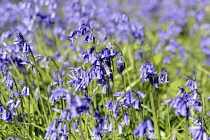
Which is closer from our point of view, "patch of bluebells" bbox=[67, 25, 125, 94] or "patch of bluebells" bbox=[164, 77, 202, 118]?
"patch of bluebells" bbox=[164, 77, 202, 118]

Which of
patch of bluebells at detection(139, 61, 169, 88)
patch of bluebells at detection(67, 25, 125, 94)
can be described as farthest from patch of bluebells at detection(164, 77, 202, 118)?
patch of bluebells at detection(67, 25, 125, 94)

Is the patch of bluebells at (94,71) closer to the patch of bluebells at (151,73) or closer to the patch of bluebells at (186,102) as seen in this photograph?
the patch of bluebells at (151,73)

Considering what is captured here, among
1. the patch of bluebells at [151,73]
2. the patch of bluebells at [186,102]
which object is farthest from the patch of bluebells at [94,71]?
the patch of bluebells at [186,102]

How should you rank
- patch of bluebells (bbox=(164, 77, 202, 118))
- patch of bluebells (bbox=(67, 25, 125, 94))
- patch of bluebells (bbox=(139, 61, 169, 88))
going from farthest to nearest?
patch of bluebells (bbox=(139, 61, 169, 88)), patch of bluebells (bbox=(67, 25, 125, 94)), patch of bluebells (bbox=(164, 77, 202, 118))

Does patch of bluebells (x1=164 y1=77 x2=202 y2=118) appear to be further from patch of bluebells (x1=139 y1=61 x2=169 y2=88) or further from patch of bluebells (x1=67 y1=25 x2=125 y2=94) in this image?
patch of bluebells (x1=67 y1=25 x2=125 y2=94)

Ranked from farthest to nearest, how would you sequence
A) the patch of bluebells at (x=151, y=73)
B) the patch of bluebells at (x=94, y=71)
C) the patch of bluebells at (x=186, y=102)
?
1. the patch of bluebells at (x=151, y=73)
2. the patch of bluebells at (x=94, y=71)
3. the patch of bluebells at (x=186, y=102)

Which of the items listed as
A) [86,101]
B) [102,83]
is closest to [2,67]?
[102,83]

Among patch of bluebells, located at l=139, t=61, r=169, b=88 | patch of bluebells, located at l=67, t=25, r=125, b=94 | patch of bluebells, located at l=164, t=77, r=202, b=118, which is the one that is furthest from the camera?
patch of bluebells, located at l=139, t=61, r=169, b=88

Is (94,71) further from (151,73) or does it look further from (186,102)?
(186,102)

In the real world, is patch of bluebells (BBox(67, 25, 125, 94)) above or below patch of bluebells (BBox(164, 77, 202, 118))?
above

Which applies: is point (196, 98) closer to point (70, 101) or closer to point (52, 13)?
point (70, 101)

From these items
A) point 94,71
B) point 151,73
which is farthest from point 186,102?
point 94,71

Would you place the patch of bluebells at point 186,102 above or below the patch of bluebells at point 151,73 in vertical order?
below
